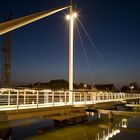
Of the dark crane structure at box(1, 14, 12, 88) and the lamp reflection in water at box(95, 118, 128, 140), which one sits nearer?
the lamp reflection in water at box(95, 118, 128, 140)

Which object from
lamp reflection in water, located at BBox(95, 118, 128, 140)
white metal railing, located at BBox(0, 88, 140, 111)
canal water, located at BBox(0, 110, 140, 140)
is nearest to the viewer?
white metal railing, located at BBox(0, 88, 140, 111)

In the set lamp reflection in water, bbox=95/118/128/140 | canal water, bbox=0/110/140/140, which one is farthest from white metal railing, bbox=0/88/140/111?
lamp reflection in water, bbox=95/118/128/140

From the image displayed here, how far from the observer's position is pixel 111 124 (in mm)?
22922

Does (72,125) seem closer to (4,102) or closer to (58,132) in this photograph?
(58,132)

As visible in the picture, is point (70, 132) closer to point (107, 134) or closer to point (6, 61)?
point (107, 134)

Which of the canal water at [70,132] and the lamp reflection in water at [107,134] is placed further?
the lamp reflection in water at [107,134]

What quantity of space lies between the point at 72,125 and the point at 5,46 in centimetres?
3323

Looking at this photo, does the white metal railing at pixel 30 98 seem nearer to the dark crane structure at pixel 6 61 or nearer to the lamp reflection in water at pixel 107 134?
the lamp reflection in water at pixel 107 134

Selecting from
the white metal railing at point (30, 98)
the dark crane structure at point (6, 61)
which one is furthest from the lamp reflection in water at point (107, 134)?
the dark crane structure at point (6, 61)

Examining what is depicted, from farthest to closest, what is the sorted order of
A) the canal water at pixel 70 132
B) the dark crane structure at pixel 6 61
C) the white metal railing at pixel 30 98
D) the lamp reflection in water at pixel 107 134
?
the dark crane structure at pixel 6 61, the lamp reflection in water at pixel 107 134, the canal water at pixel 70 132, the white metal railing at pixel 30 98

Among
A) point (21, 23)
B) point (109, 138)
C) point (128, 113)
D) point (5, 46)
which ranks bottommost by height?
point (109, 138)

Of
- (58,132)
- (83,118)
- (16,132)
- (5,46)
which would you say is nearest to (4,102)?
(16,132)

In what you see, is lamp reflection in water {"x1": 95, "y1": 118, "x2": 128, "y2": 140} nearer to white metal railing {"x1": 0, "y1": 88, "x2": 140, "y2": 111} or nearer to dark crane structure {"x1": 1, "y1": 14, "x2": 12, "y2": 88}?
white metal railing {"x1": 0, "y1": 88, "x2": 140, "y2": 111}

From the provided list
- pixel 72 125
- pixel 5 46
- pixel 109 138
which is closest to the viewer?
pixel 109 138
